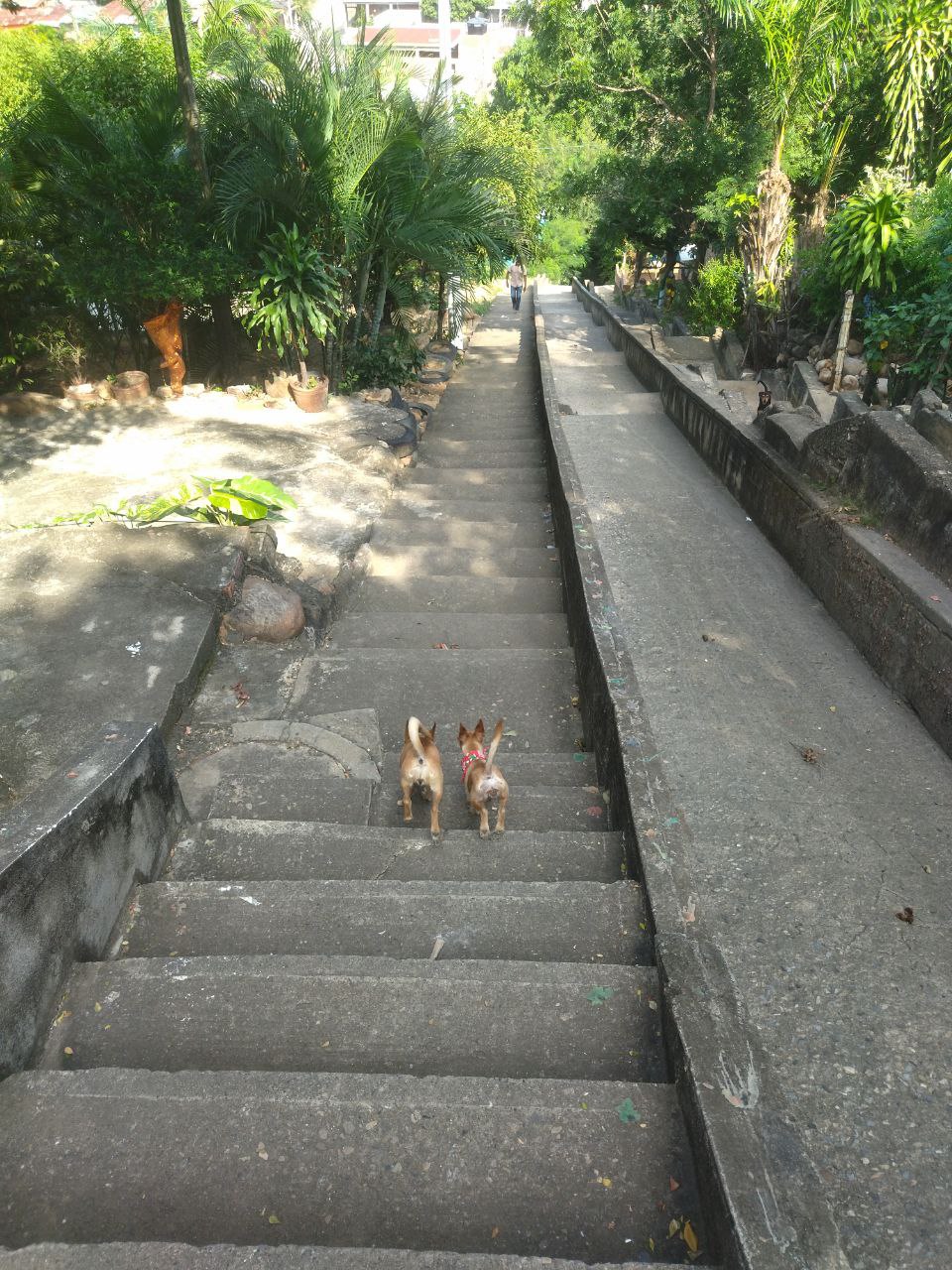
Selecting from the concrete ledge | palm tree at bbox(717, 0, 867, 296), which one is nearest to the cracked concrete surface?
the concrete ledge

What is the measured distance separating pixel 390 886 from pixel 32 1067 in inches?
46.2

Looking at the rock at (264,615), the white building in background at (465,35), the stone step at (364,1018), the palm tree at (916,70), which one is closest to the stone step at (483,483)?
the rock at (264,615)

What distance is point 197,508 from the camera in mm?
6109

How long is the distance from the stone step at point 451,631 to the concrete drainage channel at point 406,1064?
6.41 ft

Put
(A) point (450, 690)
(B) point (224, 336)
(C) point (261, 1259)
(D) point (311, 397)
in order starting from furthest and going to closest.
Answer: (B) point (224, 336)
(D) point (311, 397)
(A) point (450, 690)
(C) point (261, 1259)

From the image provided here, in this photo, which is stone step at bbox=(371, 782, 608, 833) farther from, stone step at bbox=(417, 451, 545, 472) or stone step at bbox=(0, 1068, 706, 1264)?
stone step at bbox=(417, 451, 545, 472)

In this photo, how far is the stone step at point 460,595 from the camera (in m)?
6.42

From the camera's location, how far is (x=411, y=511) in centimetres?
812

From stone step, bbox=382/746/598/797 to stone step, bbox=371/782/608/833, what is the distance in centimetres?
16

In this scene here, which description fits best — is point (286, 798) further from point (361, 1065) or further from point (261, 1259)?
point (261, 1259)

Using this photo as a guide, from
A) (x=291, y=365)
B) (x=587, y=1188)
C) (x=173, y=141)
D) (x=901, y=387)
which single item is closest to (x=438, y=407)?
(x=291, y=365)

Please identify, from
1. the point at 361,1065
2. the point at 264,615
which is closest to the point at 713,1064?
the point at 361,1065

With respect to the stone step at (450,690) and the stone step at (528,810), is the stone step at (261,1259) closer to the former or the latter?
the stone step at (528,810)

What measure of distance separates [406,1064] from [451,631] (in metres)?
3.77
